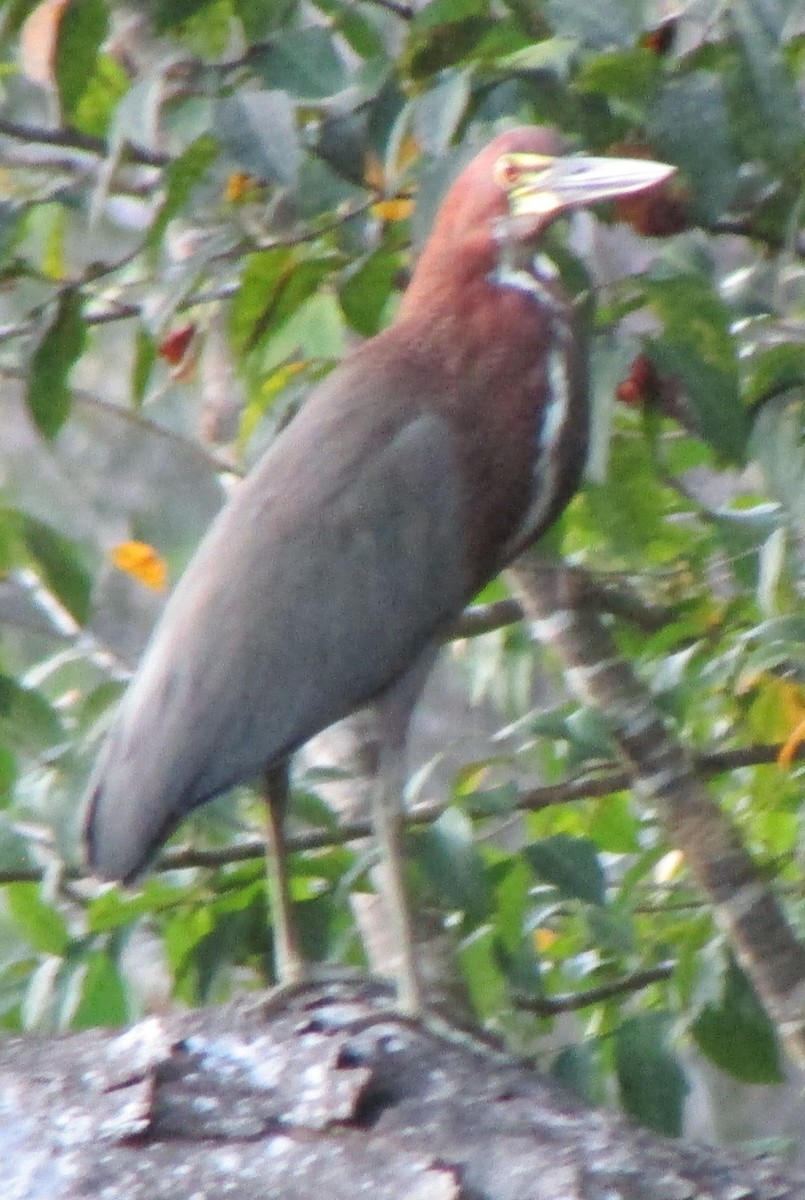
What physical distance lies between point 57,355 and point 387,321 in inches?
27.0

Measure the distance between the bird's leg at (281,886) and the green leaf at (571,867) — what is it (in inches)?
11.1

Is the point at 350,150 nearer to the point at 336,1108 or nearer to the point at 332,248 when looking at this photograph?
the point at 332,248

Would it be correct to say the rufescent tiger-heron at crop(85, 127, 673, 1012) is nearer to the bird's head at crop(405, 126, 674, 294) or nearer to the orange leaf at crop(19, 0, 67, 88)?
the bird's head at crop(405, 126, 674, 294)

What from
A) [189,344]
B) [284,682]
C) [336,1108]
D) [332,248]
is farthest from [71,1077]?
[189,344]

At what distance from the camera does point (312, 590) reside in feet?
7.52

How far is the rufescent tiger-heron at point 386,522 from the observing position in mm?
2250

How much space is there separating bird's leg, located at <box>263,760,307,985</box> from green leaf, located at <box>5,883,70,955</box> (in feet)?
0.78

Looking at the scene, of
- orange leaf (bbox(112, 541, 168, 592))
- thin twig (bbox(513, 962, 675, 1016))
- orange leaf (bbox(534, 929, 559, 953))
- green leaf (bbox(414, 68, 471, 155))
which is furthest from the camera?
orange leaf (bbox(534, 929, 559, 953))

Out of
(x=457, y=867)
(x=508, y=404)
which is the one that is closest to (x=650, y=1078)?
(x=457, y=867)

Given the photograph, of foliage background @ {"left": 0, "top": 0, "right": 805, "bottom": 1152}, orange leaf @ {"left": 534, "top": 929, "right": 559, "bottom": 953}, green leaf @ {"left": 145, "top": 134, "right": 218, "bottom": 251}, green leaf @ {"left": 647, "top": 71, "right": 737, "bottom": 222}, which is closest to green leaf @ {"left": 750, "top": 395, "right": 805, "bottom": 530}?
foliage background @ {"left": 0, "top": 0, "right": 805, "bottom": 1152}

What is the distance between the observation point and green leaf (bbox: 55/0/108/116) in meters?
2.01

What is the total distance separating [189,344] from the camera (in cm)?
279

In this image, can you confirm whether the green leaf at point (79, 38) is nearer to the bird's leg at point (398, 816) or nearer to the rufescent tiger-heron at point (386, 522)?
the rufescent tiger-heron at point (386, 522)

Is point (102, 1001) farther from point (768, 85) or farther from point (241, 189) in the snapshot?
point (768, 85)
